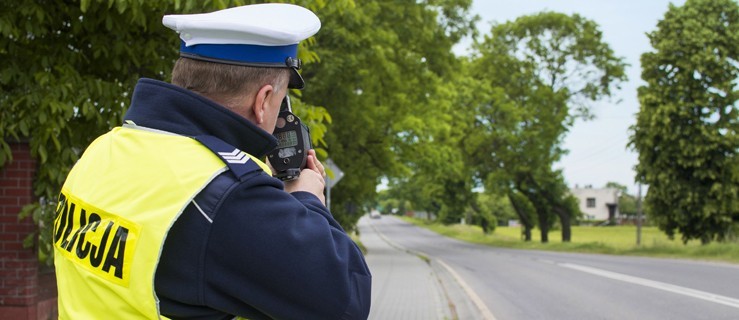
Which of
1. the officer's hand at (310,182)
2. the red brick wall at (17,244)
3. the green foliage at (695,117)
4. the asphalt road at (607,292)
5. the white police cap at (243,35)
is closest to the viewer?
the white police cap at (243,35)

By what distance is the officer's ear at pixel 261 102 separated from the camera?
1639 mm

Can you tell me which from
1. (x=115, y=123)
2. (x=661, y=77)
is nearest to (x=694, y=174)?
(x=661, y=77)

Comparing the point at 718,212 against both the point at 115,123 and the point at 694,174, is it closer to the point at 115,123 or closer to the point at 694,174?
the point at 694,174

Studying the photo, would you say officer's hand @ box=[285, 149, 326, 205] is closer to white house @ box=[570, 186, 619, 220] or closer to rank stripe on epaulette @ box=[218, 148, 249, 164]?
rank stripe on epaulette @ box=[218, 148, 249, 164]

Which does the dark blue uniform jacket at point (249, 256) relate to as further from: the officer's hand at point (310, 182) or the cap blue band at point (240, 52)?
the officer's hand at point (310, 182)

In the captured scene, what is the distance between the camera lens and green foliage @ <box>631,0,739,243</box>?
27.6 metres

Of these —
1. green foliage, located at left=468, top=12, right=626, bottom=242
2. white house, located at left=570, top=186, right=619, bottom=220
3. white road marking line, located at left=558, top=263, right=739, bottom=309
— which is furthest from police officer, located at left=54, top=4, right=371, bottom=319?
white house, located at left=570, top=186, right=619, bottom=220

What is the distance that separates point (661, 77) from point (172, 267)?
30183mm

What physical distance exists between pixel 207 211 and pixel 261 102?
0.33 m

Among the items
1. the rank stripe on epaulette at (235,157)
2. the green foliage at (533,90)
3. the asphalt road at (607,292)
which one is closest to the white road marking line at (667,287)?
the asphalt road at (607,292)

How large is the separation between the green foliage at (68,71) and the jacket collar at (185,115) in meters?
3.49

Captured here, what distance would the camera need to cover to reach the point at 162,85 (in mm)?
1602

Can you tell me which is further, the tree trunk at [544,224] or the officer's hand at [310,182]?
the tree trunk at [544,224]

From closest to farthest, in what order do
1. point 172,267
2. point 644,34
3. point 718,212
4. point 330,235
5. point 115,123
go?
1. point 172,267
2. point 330,235
3. point 115,123
4. point 718,212
5. point 644,34
